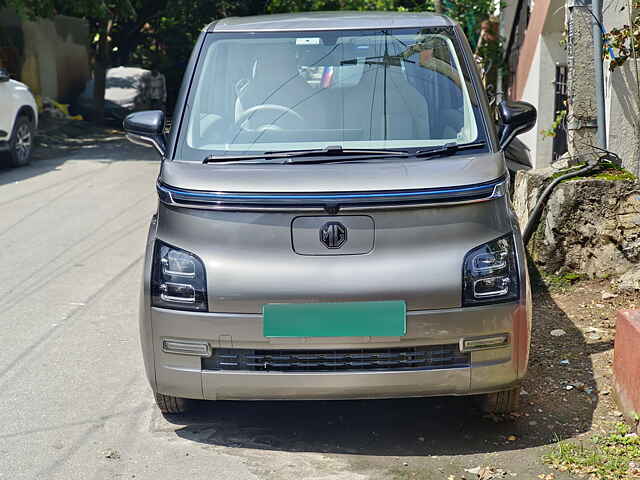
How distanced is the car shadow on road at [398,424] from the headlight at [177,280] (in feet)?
2.37

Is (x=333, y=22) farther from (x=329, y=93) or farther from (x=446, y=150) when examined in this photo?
(x=446, y=150)

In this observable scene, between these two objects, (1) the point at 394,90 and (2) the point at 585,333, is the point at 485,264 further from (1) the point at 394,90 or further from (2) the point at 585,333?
(2) the point at 585,333

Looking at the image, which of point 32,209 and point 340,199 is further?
point 32,209

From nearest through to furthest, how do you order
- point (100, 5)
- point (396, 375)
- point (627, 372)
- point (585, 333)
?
1. point (396, 375)
2. point (627, 372)
3. point (585, 333)
4. point (100, 5)

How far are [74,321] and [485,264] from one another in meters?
3.27

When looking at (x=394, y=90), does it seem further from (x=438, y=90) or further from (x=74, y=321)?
(x=74, y=321)

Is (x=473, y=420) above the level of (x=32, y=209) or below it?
above

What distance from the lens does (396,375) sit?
3811 mm

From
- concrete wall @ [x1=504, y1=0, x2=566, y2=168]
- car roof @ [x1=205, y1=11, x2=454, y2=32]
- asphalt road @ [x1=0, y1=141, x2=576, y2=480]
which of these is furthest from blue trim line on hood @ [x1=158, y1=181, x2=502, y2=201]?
concrete wall @ [x1=504, y1=0, x2=566, y2=168]

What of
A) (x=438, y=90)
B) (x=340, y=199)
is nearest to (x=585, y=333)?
(x=438, y=90)

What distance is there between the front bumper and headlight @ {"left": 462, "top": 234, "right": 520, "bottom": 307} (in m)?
0.05

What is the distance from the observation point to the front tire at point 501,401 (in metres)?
4.19

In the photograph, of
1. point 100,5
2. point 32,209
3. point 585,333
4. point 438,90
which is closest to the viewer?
point 438,90

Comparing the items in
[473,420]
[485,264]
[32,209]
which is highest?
[485,264]
